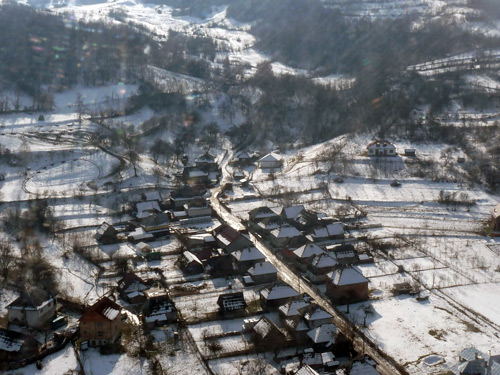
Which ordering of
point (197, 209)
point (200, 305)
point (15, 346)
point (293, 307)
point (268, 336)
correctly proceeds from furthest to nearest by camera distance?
1. point (197, 209)
2. point (200, 305)
3. point (293, 307)
4. point (268, 336)
5. point (15, 346)

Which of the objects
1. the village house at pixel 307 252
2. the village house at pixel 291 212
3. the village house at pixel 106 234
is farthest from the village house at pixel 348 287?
the village house at pixel 106 234

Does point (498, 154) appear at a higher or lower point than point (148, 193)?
higher

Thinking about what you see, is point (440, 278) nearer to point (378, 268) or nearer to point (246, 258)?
point (378, 268)

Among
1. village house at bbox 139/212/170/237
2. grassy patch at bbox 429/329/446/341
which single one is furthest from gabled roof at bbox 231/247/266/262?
grassy patch at bbox 429/329/446/341

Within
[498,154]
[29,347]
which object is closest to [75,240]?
[29,347]

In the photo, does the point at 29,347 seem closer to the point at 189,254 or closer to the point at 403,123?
the point at 189,254

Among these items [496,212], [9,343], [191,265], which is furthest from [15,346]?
[496,212]

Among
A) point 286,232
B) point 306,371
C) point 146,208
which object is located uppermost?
point 306,371
